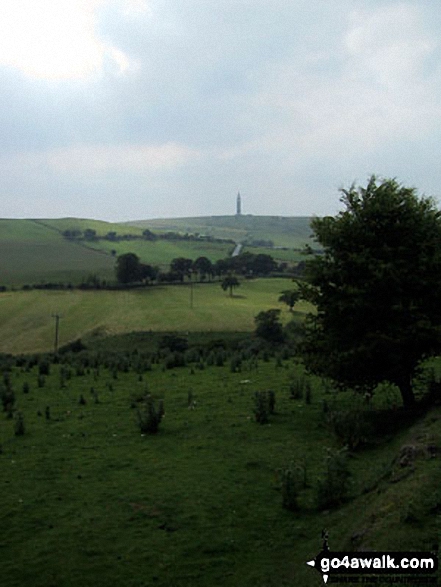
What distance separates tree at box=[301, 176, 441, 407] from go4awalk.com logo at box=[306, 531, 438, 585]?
9577mm

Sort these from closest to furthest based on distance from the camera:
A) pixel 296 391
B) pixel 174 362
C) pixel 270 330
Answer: pixel 296 391 → pixel 174 362 → pixel 270 330

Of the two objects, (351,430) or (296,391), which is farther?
(296,391)

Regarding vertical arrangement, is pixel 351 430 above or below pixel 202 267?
below

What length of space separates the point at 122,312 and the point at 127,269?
21.1m

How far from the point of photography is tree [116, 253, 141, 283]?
339ft

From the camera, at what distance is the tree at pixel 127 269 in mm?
103188

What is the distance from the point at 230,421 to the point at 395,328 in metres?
7.13

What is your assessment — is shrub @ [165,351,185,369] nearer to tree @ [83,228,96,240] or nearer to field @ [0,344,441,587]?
field @ [0,344,441,587]

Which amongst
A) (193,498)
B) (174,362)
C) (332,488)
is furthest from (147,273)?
(332,488)

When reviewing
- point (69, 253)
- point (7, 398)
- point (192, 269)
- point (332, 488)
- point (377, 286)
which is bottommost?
point (7, 398)

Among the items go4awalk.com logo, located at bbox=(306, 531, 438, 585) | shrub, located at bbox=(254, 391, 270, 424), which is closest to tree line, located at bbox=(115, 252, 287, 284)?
shrub, located at bbox=(254, 391, 270, 424)

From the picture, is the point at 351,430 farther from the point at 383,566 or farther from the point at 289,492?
the point at 383,566

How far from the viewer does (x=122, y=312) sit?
83812 mm

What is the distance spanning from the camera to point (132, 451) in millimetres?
17406
